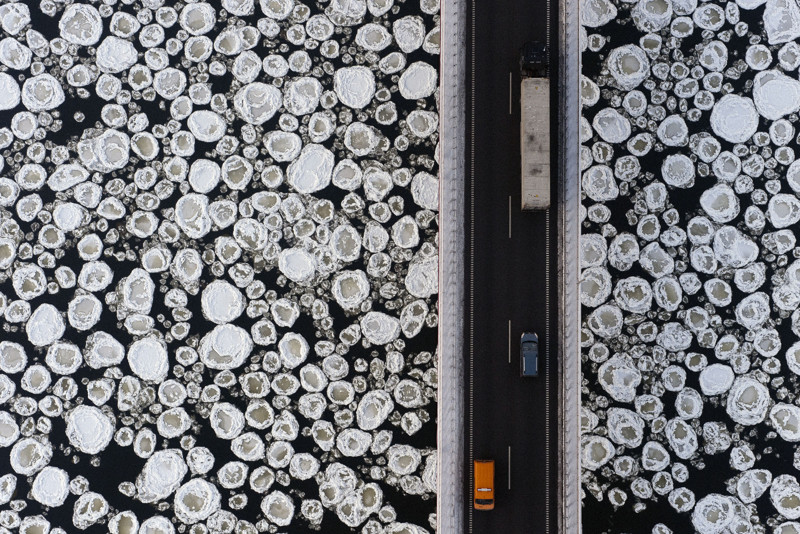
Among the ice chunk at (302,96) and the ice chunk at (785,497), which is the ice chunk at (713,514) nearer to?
the ice chunk at (785,497)

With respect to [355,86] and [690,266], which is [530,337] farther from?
[355,86]

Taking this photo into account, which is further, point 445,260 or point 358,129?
point 358,129

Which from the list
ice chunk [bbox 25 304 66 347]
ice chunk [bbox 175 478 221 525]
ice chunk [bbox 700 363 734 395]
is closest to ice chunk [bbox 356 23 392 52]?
ice chunk [bbox 25 304 66 347]

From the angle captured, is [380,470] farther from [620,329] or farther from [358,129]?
[358,129]

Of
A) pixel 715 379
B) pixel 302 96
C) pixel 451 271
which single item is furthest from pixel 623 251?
pixel 302 96

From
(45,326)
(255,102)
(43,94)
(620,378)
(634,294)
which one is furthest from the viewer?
(43,94)

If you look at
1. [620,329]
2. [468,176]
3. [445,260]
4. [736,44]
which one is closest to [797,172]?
[736,44]

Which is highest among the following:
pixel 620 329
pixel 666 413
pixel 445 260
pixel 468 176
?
pixel 468 176
